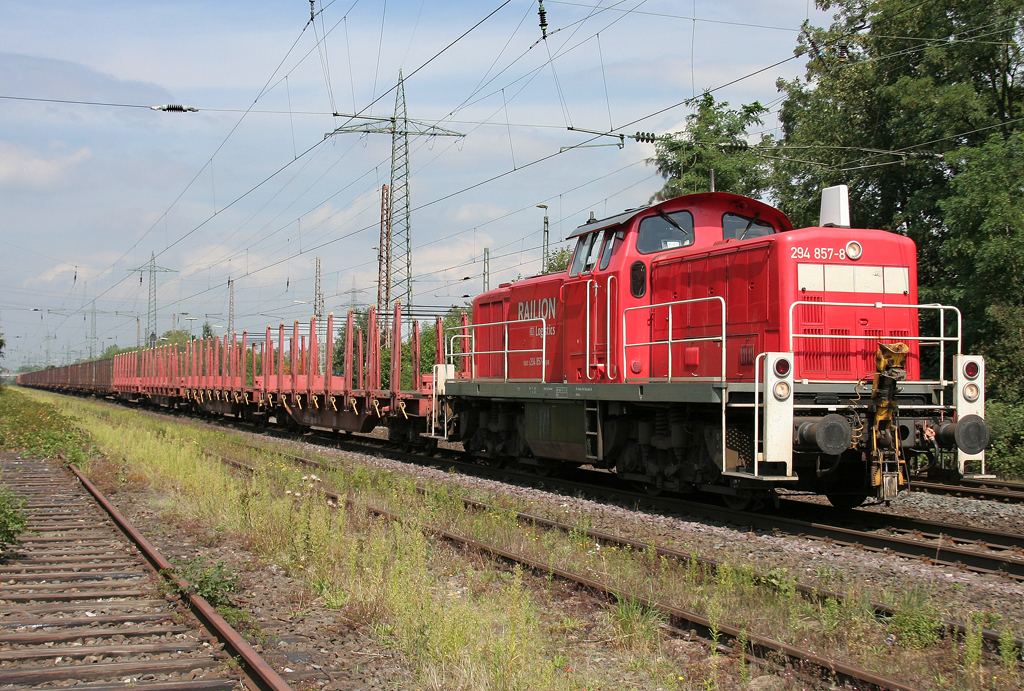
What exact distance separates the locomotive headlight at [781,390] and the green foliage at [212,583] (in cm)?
520

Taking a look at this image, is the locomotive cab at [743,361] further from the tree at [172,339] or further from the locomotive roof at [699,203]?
the tree at [172,339]

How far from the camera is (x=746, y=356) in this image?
29.8ft

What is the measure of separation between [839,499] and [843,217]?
3.42 m

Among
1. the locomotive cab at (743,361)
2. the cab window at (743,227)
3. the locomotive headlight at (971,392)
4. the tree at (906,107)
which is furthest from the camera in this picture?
the tree at (906,107)

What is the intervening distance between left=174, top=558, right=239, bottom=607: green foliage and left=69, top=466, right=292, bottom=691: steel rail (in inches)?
1.7

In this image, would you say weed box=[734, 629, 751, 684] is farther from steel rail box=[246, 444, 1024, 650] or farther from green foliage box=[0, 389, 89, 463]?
green foliage box=[0, 389, 89, 463]

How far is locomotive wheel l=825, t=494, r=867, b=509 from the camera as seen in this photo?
31.1 ft

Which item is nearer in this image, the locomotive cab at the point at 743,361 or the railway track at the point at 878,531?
the railway track at the point at 878,531

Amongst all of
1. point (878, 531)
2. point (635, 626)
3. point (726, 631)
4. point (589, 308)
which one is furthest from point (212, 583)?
point (878, 531)

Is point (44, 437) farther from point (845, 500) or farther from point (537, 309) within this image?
point (845, 500)

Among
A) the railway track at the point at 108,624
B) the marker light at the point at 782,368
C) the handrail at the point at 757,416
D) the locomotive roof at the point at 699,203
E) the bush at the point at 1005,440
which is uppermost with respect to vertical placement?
the locomotive roof at the point at 699,203

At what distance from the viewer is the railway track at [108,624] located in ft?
14.7

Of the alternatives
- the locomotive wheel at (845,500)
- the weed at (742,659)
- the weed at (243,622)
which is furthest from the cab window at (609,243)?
the weed at (243,622)

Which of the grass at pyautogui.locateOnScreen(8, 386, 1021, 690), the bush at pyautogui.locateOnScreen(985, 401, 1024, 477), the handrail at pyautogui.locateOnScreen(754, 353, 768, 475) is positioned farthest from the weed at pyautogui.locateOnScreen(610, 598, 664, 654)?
the bush at pyautogui.locateOnScreen(985, 401, 1024, 477)
